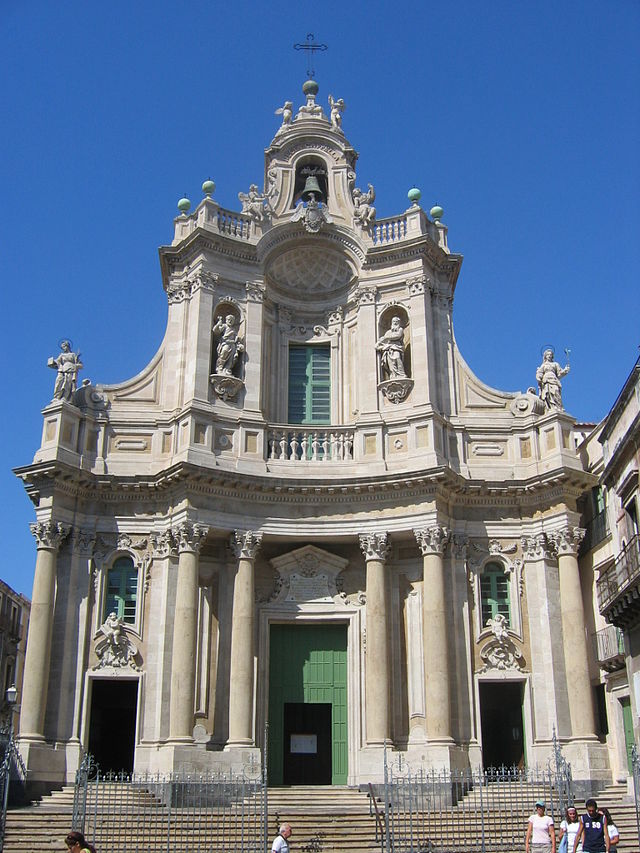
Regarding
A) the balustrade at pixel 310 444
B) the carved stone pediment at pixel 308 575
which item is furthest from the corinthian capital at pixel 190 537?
the balustrade at pixel 310 444

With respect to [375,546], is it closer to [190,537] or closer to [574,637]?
[190,537]

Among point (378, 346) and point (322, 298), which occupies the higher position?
point (322, 298)

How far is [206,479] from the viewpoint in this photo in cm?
2358

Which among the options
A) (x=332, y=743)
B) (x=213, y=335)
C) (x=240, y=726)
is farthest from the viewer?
(x=213, y=335)

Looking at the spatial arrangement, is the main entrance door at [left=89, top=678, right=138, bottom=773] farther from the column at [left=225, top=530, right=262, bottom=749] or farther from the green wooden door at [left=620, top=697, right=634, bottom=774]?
the green wooden door at [left=620, top=697, right=634, bottom=774]

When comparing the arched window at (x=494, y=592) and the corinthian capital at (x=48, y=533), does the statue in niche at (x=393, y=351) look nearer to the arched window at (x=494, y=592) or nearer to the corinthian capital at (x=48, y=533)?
the arched window at (x=494, y=592)

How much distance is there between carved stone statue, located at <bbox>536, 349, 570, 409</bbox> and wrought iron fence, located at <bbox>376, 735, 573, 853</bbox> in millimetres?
8879

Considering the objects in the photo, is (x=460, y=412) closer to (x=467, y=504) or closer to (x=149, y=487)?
(x=467, y=504)

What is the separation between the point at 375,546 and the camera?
945 inches

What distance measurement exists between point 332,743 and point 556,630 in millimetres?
6292

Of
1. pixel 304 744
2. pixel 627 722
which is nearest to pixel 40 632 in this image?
pixel 304 744

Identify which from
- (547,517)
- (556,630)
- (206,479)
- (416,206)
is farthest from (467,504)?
(416,206)

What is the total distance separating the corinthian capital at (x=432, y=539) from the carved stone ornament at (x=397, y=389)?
3.97m

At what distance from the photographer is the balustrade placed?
25.4m
